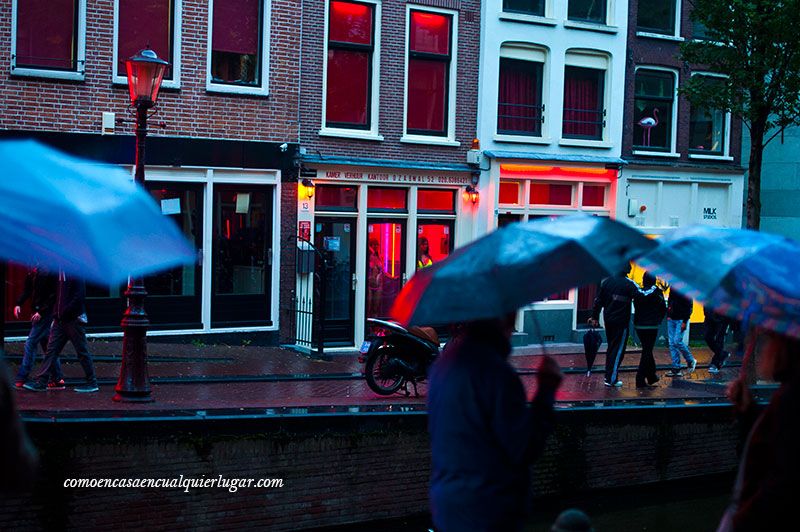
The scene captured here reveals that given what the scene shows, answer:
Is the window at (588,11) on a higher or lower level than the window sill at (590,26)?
higher

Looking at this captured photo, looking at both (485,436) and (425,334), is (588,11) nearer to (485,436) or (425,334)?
(425,334)

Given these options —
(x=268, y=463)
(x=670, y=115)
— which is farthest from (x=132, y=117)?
(x=670, y=115)

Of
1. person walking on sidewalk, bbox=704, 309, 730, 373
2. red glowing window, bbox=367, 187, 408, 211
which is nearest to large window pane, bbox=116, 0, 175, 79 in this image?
red glowing window, bbox=367, 187, 408, 211

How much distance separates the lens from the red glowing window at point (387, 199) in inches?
755

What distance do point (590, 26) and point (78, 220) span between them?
1932cm

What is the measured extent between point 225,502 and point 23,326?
25.7 ft

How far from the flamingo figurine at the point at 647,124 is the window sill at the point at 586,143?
1157 mm

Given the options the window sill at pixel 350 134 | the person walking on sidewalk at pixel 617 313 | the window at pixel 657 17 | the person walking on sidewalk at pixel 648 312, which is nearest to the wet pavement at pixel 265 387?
the person walking on sidewalk at pixel 617 313

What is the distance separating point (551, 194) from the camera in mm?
21406

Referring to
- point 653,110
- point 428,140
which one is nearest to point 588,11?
point 653,110

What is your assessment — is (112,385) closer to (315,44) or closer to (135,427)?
(135,427)

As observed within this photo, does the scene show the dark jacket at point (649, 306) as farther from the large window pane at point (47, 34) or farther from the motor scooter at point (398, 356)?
the large window pane at point (47, 34)

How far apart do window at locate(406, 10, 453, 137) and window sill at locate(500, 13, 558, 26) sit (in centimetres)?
123

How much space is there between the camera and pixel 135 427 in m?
8.80
